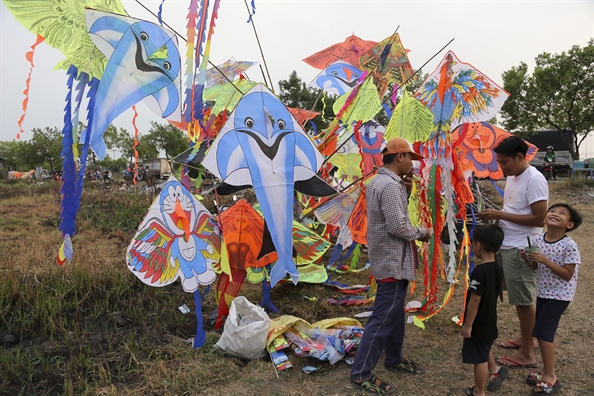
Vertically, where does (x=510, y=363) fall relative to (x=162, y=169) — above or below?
below

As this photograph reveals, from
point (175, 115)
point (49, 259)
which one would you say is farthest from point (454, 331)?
point (49, 259)

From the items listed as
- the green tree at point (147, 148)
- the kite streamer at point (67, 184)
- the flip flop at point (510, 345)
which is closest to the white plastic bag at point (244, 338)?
the kite streamer at point (67, 184)

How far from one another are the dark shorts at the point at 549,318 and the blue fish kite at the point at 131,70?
8.20ft

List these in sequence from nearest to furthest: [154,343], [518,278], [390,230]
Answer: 1. [390,230]
2. [518,278]
3. [154,343]

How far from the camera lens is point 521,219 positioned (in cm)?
231

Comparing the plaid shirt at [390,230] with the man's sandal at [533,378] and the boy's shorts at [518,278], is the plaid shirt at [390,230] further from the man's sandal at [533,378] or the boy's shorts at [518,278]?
the man's sandal at [533,378]

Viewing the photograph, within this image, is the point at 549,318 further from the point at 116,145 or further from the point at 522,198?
the point at 116,145

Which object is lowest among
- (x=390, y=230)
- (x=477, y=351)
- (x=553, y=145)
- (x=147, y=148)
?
(x=477, y=351)

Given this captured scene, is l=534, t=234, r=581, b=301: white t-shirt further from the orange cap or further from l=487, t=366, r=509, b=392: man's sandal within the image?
the orange cap

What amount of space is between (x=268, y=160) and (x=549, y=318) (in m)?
1.92

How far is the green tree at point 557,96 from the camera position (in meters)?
16.2

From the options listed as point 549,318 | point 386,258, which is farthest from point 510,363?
point 386,258

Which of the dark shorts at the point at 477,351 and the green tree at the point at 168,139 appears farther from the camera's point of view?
the green tree at the point at 168,139

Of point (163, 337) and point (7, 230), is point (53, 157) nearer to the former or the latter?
point (7, 230)
